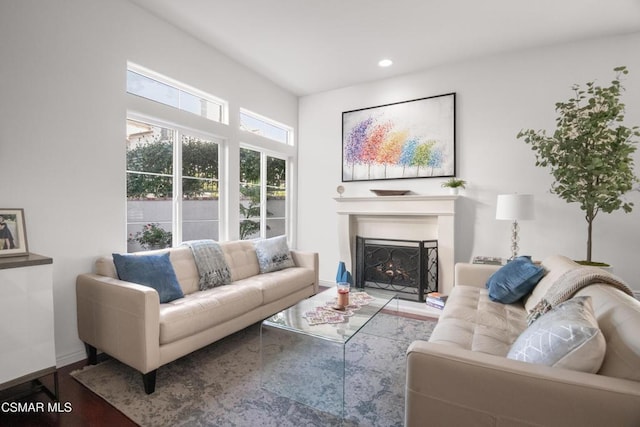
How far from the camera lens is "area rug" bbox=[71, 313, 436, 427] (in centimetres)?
179

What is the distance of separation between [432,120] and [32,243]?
13.8 ft

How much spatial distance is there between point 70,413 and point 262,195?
313cm

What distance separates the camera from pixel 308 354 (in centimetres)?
252

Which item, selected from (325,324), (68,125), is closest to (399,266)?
(325,324)

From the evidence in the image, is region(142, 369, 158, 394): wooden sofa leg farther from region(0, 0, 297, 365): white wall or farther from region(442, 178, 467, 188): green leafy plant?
region(442, 178, 467, 188): green leafy plant

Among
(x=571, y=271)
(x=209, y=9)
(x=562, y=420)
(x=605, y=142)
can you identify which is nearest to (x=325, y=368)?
(x=562, y=420)

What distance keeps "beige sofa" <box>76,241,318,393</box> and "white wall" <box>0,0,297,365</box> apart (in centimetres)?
25

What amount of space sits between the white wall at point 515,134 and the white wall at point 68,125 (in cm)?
302

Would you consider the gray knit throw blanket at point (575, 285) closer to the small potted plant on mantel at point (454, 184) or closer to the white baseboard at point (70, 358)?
the small potted plant on mantel at point (454, 184)

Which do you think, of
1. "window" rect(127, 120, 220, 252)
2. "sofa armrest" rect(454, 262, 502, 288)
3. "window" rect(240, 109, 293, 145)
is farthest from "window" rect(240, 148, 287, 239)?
"sofa armrest" rect(454, 262, 502, 288)

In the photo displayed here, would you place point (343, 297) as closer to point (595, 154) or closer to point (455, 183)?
point (455, 183)

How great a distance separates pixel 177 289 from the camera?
2580mm

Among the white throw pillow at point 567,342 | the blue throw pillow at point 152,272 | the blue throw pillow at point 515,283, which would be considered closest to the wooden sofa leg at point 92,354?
the blue throw pillow at point 152,272

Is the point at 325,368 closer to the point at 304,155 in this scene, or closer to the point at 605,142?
the point at 605,142
